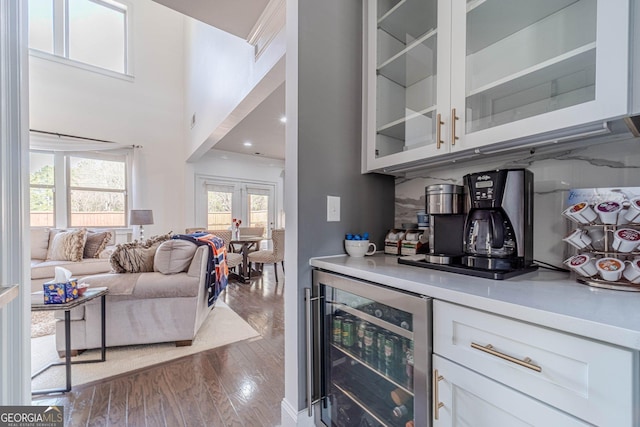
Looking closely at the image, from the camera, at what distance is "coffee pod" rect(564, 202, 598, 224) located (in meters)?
0.91

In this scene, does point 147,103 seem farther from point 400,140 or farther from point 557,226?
point 557,226

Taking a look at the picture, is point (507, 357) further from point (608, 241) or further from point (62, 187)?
point (62, 187)

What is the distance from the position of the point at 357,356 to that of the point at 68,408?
178cm

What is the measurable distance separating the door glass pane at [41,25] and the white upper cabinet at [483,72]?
650 centimetres

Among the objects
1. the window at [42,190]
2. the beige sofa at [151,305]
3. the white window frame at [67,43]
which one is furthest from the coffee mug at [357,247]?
the white window frame at [67,43]

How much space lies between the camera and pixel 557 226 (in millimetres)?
1119

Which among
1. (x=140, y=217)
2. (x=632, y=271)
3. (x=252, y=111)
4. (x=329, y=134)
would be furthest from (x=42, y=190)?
(x=632, y=271)

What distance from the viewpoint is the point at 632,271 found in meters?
0.80

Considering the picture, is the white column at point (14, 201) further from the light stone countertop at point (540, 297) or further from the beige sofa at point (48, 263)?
the beige sofa at point (48, 263)

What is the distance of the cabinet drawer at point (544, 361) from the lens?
543mm

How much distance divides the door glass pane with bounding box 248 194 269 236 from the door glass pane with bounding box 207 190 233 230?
527mm

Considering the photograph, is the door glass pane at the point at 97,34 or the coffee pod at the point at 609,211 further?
the door glass pane at the point at 97,34

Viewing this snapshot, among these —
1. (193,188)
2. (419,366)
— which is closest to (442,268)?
(419,366)

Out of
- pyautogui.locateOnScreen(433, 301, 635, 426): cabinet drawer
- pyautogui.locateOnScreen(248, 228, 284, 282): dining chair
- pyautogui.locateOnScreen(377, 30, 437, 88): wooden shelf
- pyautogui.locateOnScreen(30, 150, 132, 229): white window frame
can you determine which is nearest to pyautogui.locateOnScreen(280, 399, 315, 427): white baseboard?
pyautogui.locateOnScreen(433, 301, 635, 426): cabinet drawer
